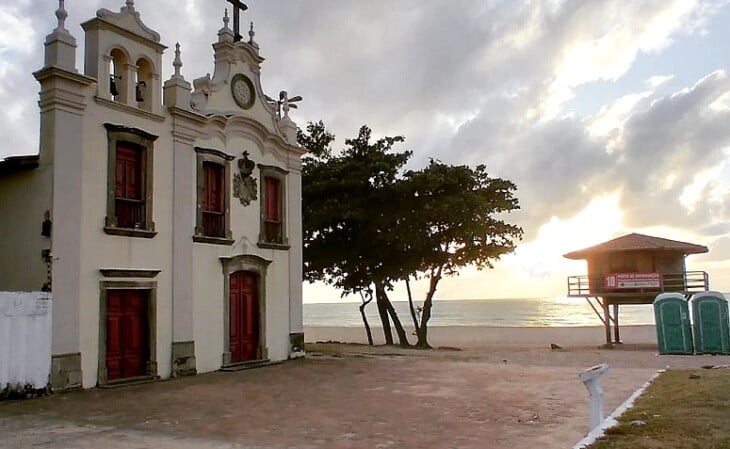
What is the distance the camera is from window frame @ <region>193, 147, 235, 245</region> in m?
15.6

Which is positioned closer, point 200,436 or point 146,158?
point 200,436

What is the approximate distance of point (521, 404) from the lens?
1031cm

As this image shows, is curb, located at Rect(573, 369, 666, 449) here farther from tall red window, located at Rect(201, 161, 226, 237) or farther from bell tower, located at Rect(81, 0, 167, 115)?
bell tower, located at Rect(81, 0, 167, 115)

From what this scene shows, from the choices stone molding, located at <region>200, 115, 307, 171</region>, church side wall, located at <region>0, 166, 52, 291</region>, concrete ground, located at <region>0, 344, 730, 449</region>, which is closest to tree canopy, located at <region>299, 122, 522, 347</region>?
stone molding, located at <region>200, 115, 307, 171</region>

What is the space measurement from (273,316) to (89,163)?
273 inches

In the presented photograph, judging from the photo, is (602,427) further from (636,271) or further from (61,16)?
(636,271)

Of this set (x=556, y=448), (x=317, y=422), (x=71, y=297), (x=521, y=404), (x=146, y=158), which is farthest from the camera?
(x=146, y=158)

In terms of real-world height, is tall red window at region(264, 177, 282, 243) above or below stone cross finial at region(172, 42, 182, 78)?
below

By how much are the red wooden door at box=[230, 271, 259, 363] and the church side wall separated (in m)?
Answer: 5.18

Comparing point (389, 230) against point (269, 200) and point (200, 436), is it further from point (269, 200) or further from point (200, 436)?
point (200, 436)

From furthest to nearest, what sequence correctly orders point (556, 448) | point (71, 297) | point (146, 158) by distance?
point (146, 158) < point (71, 297) < point (556, 448)

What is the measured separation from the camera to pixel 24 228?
42.1 feet

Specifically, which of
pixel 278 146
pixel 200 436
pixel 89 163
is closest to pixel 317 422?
pixel 200 436

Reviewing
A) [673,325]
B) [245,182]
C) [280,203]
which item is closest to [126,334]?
[245,182]
